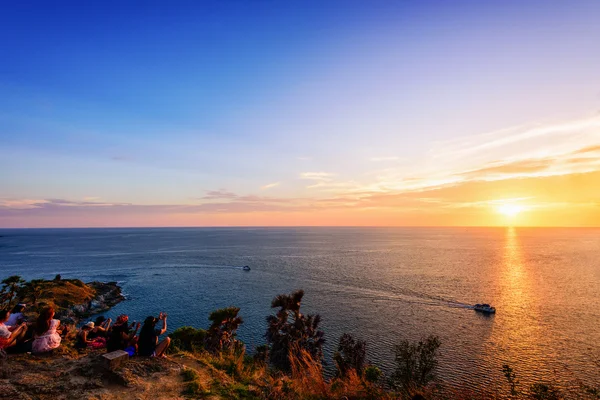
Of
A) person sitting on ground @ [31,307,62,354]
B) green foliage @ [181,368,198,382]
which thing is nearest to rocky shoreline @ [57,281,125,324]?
person sitting on ground @ [31,307,62,354]

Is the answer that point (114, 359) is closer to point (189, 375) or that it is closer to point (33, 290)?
point (189, 375)

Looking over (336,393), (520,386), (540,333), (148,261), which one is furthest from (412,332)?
(148,261)

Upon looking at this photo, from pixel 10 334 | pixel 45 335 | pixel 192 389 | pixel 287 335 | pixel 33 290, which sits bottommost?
pixel 33 290

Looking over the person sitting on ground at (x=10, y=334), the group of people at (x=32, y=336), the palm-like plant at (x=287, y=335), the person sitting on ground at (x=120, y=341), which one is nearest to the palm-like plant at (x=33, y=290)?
the palm-like plant at (x=287, y=335)

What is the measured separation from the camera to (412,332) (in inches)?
1797

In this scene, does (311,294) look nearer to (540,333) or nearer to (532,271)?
(540,333)

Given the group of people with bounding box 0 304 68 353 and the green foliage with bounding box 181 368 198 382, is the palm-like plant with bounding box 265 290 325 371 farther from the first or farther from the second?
the group of people with bounding box 0 304 68 353

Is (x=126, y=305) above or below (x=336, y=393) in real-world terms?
below

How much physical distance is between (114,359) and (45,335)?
3532 mm

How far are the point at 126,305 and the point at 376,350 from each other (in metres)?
48.2

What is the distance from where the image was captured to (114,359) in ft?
31.6

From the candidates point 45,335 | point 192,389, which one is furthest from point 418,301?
point 45,335

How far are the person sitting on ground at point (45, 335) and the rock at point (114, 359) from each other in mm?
2820

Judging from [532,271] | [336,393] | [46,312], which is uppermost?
[46,312]
